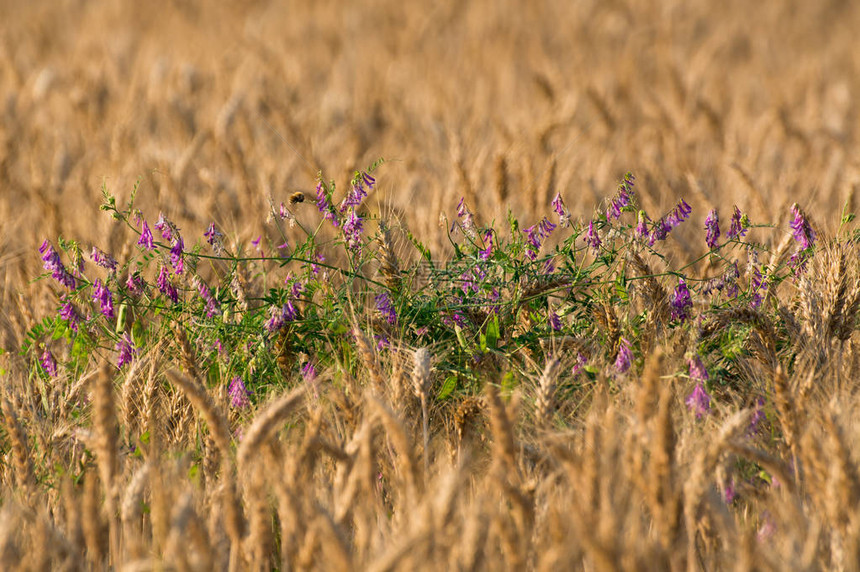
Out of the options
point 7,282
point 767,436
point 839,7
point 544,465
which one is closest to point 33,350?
point 7,282

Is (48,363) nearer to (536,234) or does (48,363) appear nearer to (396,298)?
(396,298)

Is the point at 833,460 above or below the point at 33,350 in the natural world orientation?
below

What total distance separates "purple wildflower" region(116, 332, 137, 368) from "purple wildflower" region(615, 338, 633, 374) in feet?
3.70

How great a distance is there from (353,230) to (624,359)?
68 centimetres

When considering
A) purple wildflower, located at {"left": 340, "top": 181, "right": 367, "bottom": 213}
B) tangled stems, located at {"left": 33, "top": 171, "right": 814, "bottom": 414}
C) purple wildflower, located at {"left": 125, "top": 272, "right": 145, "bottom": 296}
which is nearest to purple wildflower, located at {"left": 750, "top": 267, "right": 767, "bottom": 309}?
tangled stems, located at {"left": 33, "top": 171, "right": 814, "bottom": 414}

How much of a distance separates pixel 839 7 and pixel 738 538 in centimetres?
1045

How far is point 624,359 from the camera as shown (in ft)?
7.37

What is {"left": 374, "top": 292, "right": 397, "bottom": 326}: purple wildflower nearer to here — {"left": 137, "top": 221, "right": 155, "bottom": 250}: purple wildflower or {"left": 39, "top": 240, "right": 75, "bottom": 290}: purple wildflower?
{"left": 137, "top": 221, "right": 155, "bottom": 250}: purple wildflower

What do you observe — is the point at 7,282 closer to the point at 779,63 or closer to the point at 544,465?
the point at 544,465

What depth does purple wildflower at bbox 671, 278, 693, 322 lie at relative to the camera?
7.75ft

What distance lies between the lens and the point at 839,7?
1070 centimetres

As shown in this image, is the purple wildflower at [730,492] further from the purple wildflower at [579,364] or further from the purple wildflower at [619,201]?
the purple wildflower at [619,201]

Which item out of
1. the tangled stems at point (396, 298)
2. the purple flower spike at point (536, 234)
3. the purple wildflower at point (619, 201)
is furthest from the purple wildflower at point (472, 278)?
the purple wildflower at point (619, 201)

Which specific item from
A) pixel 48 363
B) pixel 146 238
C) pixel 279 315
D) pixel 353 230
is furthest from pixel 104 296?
pixel 353 230
